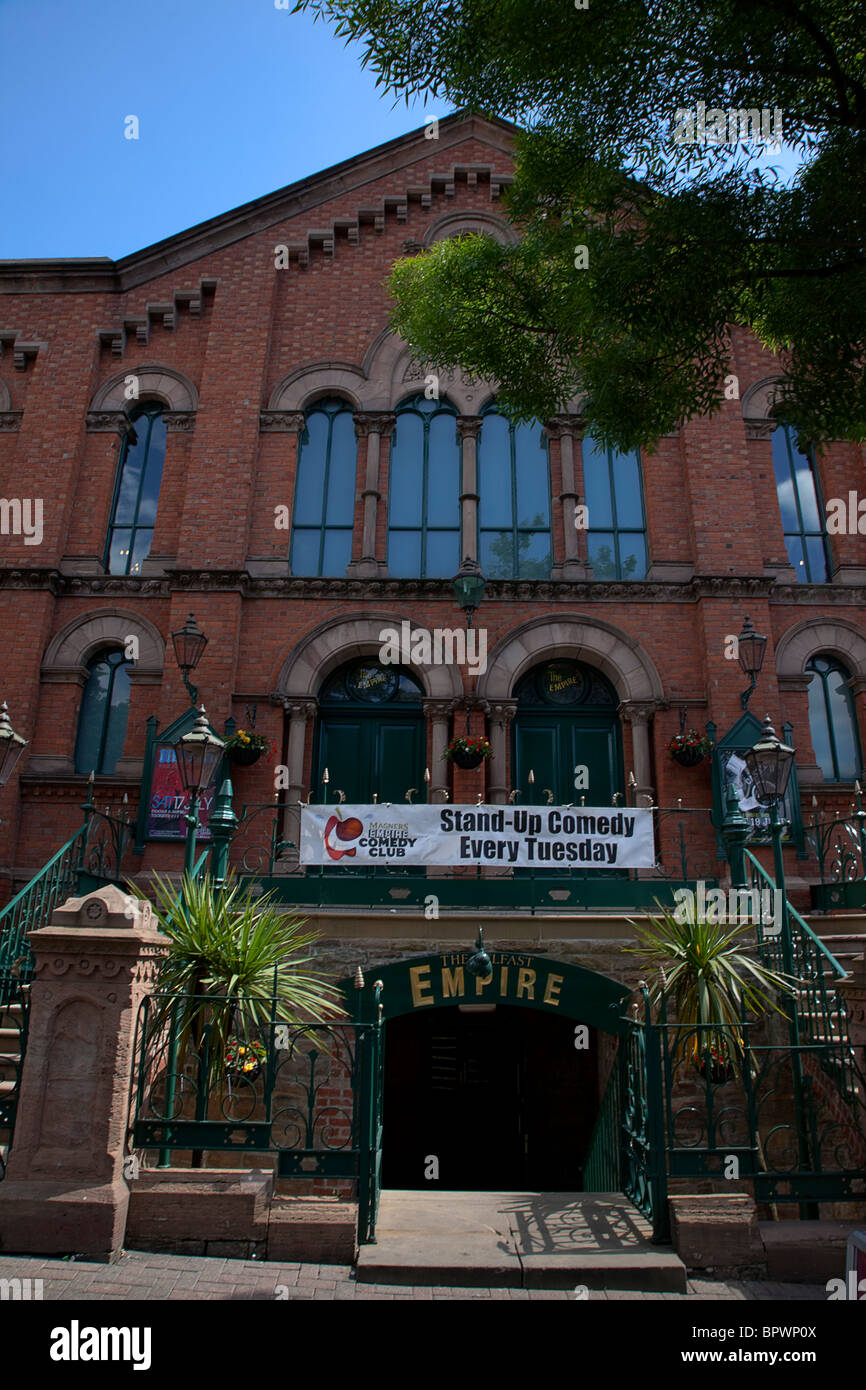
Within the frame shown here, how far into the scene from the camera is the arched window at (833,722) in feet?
48.1

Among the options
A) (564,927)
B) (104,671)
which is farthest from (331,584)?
(564,927)

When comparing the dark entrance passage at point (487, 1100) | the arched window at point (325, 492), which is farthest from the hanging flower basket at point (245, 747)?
the dark entrance passage at point (487, 1100)

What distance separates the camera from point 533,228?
36.2ft

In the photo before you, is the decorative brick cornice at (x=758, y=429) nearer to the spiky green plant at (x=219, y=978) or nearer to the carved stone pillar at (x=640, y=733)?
the carved stone pillar at (x=640, y=733)

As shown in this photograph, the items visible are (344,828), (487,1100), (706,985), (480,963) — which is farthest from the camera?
(487,1100)

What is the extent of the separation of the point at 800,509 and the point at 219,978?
43.9ft

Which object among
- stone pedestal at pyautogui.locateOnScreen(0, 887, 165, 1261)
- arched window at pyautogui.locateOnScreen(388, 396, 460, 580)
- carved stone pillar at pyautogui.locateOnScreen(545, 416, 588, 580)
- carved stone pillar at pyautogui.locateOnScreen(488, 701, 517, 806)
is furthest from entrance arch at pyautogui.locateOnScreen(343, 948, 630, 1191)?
stone pedestal at pyautogui.locateOnScreen(0, 887, 165, 1261)

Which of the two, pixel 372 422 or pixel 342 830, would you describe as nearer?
pixel 342 830

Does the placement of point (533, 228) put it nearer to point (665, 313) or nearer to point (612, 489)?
point (665, 313)

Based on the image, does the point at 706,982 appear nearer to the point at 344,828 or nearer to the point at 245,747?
the point at 344,828

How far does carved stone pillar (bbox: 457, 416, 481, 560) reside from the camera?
1566 cm

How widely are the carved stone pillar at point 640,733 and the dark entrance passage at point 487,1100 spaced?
3812 millimetres

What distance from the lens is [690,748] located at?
45.2 ft

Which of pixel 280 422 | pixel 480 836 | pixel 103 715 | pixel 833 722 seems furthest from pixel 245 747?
pixel 833 722
